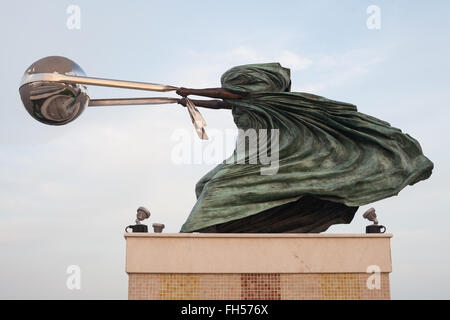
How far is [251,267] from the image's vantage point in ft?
24.3

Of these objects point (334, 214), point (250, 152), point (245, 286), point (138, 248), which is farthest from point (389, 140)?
point (138, 248)

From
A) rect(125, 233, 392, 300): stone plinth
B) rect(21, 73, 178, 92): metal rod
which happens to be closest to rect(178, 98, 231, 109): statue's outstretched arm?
rect(21, 73, 178, 92): metal rod

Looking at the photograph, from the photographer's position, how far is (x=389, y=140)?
8.41 m

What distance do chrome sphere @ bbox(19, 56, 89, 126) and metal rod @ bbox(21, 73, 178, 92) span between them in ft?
0.14

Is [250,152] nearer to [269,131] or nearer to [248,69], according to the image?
[269,131]

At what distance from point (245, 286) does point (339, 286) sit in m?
1.14

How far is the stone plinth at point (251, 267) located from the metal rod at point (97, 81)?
2.02 metres

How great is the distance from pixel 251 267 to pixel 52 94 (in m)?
3.31

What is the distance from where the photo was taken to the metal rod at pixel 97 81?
780 centimetres

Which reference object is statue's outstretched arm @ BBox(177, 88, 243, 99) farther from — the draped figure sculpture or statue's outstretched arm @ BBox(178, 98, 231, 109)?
statue's outstretched arm @ BBox(178, 98, 231, 109)

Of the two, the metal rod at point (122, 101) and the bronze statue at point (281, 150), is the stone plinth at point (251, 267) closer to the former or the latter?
the bronze statue at point (281, 150)

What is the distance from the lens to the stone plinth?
7.32 m

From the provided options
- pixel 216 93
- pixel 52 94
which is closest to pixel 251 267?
pixel 216 93
